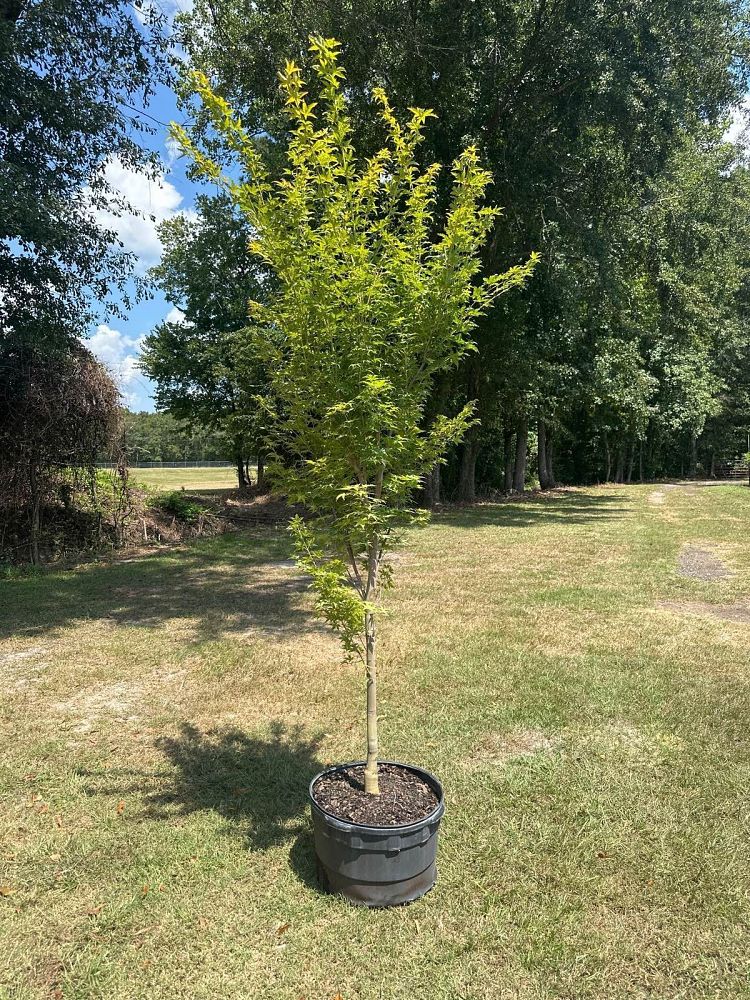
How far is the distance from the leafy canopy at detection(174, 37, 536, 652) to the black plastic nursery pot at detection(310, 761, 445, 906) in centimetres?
77

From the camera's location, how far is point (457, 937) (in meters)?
2.48

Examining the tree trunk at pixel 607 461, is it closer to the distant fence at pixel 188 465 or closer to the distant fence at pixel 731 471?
the distant fence at pixel 731 471

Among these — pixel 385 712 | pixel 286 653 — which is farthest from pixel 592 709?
pixel 286 653

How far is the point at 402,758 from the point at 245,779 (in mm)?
916

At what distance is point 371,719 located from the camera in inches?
118

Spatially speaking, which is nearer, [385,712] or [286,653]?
[385,712]

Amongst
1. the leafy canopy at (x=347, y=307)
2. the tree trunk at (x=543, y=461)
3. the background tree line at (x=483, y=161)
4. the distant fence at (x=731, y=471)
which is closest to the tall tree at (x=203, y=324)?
the background tree line at (x=483, y=161)

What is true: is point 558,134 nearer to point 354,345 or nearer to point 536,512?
point 536,512

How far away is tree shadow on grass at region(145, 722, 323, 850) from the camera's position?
3.29 meters

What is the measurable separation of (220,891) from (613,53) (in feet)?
44.6

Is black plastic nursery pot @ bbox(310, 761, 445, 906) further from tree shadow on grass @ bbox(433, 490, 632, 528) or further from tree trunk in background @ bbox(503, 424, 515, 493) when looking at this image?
tree trunk in background @ bbox(503, 424, 515, 493)

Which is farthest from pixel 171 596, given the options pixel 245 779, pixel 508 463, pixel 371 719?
pixel 508 463

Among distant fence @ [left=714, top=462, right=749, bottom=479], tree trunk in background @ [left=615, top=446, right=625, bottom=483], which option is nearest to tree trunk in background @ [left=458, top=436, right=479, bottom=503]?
tree trunk in background @ [left=615, top=446, right=625, bottom=483]

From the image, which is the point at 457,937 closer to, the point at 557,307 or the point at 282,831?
the point at 282,831
